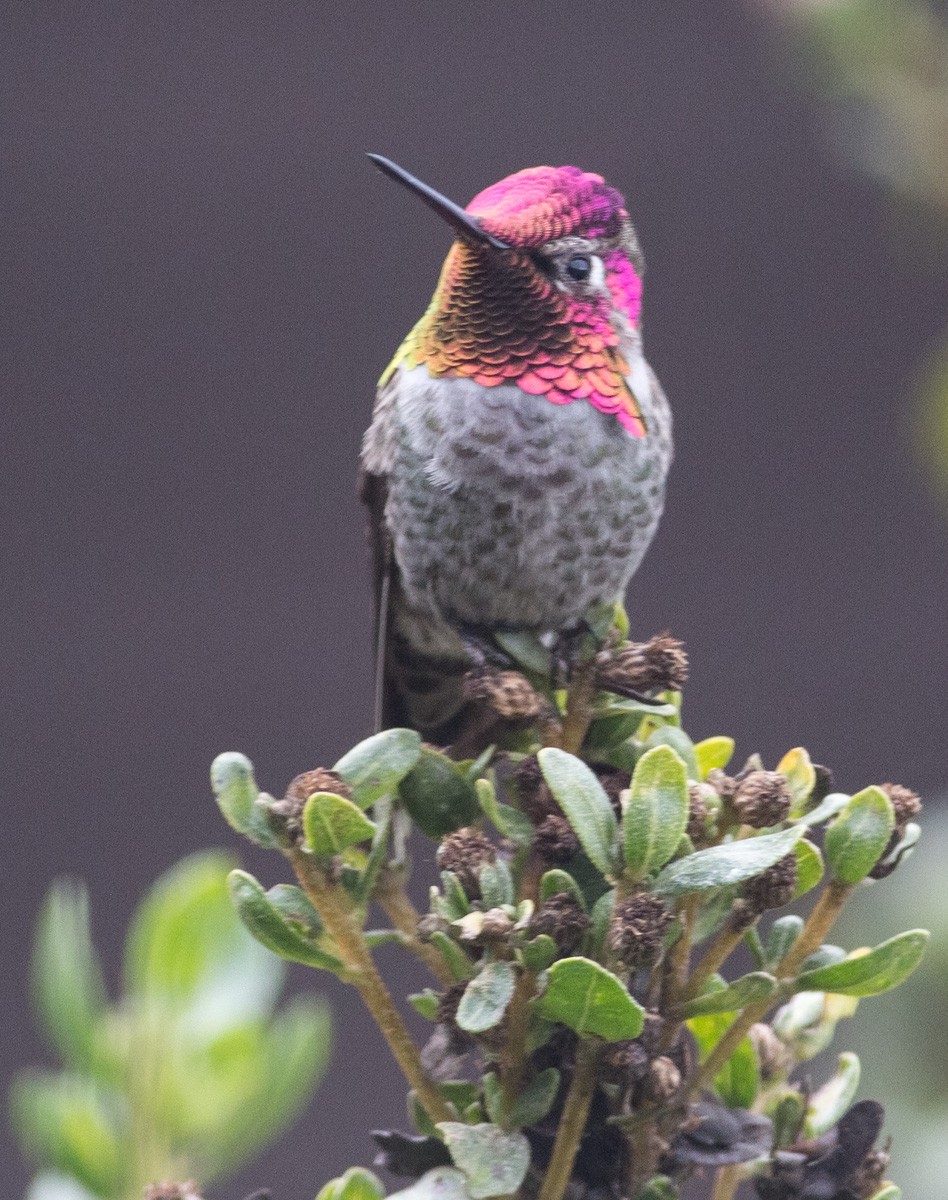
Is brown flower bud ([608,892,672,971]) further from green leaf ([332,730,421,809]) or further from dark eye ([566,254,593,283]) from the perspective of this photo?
dark eye ([566,254,593,283])

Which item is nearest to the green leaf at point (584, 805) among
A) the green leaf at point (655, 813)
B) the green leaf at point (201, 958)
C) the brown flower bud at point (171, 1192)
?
the green leaf at point (655, 813)

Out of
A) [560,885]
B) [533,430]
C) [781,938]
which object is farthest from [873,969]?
[533,430]

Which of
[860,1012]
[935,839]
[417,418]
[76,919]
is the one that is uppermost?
[417,418]

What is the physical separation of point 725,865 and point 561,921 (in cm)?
7

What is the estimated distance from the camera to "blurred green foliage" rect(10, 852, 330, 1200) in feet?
2.85

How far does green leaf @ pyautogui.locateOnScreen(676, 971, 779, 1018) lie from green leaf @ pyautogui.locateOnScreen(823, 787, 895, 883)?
59mm

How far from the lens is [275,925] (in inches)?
26.6

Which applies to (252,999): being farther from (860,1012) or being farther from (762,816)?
(860,1012)

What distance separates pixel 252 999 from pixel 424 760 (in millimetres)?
255

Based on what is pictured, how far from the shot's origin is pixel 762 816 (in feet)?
2.18

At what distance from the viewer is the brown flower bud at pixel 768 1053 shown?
0.76 metres

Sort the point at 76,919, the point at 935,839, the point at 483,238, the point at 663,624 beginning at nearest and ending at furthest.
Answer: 1. the point at 76,919
2. the point at 483,238
3. the point at 935,839
4. the point at 663,624

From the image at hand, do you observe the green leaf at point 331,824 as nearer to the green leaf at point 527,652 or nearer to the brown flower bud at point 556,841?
the brown flower bud at point 556,841

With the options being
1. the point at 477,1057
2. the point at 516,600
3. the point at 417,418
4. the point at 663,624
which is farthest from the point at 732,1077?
the point at 663,624
